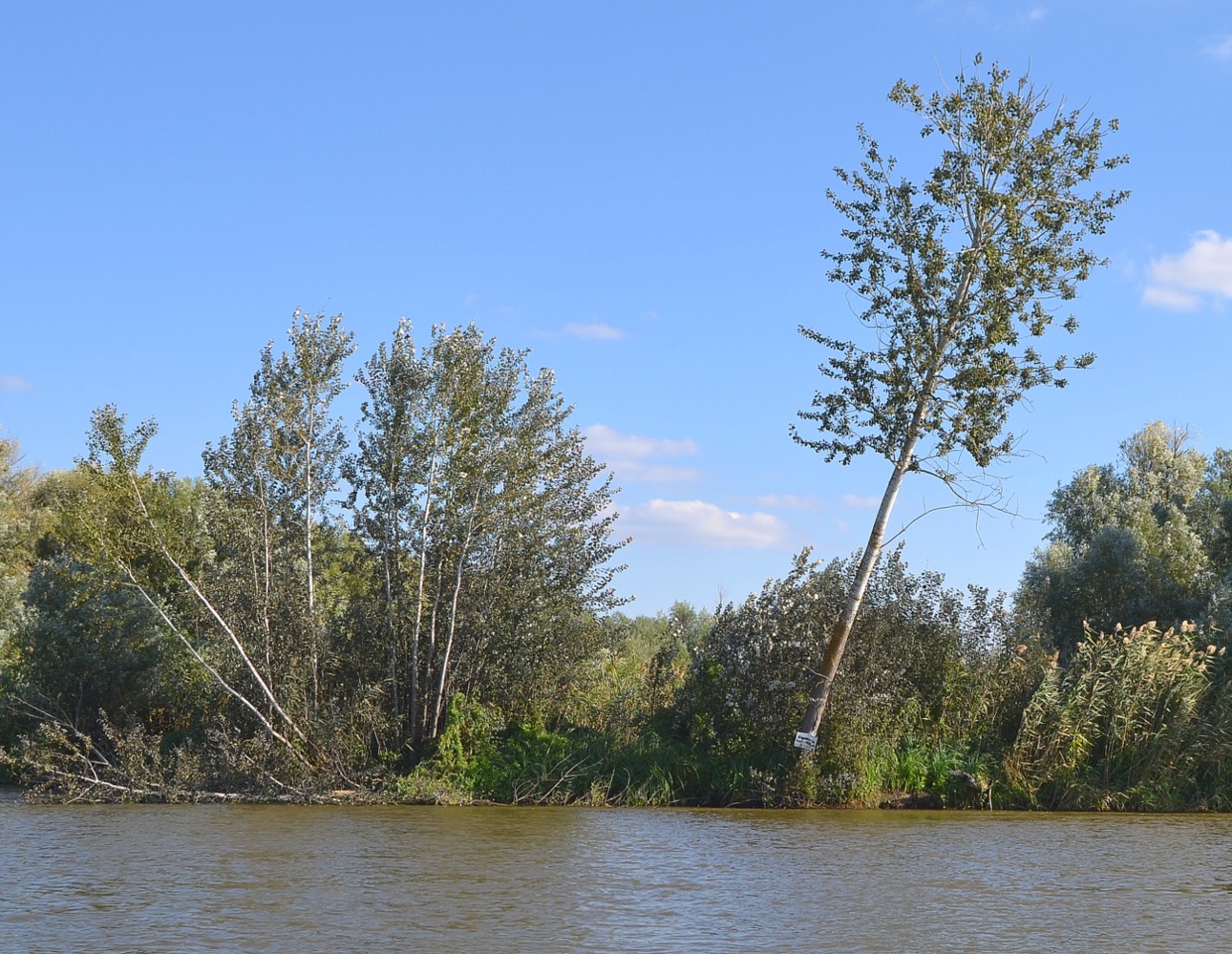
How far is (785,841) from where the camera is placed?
47.6ft

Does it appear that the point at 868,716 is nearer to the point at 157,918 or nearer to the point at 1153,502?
the point at 157,918

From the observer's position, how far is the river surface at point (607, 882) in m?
8.75

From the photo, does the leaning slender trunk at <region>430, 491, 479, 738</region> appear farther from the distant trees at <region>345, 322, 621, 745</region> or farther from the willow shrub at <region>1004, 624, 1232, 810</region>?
the willow shrub at <region>1004, 624, 1232, 810</region>

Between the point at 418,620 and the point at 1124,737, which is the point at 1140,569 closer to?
the point at 1124,737

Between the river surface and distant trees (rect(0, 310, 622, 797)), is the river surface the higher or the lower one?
the lower one

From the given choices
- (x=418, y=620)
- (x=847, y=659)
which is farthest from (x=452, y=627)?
(x=847, y=659)

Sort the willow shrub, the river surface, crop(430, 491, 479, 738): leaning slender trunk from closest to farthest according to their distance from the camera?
the river surface
the willow shrub
crop(430, 491, 479, 738): leaning slender trunk

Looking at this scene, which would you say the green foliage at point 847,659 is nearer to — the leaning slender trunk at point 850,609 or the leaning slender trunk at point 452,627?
the leaning slender trunk at point 850,609

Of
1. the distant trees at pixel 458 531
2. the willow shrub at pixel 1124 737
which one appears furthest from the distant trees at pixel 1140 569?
the distant trees at pixel 458 531

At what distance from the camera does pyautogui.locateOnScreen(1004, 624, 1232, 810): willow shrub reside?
18734 mm

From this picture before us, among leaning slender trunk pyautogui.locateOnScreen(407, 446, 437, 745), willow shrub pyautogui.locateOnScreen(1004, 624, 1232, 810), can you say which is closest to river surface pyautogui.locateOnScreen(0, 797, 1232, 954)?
willow shrub pyautogui.locateOnScreen(1004, 624, 1232, 810)

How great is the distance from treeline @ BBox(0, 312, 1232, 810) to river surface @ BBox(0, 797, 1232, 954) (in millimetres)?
1736

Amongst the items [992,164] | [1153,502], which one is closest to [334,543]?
[992,164]

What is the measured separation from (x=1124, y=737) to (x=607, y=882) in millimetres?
10811
